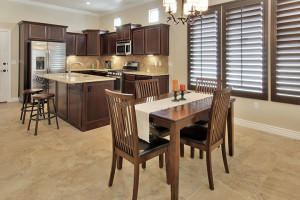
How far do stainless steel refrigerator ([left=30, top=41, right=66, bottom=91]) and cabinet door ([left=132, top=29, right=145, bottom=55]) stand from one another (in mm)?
2293

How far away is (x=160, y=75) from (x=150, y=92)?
232 centimetres

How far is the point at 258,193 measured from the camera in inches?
80.3

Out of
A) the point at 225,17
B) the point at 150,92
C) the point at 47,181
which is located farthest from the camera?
the point at 225,17

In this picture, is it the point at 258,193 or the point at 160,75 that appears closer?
the point at 258,193

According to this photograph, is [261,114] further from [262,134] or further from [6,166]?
[6,166]

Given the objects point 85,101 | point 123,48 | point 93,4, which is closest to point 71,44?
point 93,4

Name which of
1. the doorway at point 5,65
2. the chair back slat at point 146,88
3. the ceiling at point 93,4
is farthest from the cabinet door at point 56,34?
Answer: the chair back slat at point 146,88

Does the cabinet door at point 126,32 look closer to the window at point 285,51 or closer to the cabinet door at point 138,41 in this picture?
the cabinet door at point 138,41

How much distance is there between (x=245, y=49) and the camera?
3992 millimetres

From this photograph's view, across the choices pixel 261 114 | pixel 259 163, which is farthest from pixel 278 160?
pixel 261 114

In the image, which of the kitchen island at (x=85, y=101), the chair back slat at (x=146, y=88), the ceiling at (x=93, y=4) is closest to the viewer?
the chair back slat at (x=146, y=88)

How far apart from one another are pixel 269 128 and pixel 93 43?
20.1 ft

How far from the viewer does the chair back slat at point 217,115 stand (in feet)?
6.58

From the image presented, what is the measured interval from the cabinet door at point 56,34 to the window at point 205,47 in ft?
13.3
